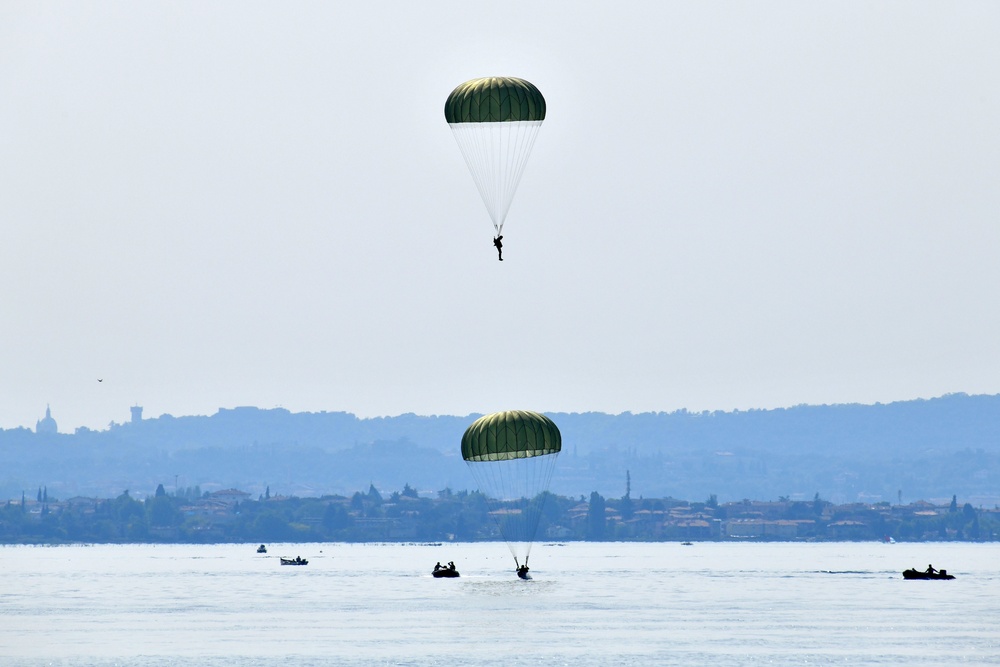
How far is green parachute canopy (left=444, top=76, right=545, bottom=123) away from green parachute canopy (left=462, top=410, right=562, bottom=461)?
21.6 metres

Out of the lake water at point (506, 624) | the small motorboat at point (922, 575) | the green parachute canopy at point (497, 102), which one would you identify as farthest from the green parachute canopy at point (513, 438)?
the small motorboat at point (922, 575)

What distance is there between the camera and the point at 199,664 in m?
85.4

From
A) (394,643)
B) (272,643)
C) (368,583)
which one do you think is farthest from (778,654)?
(368,583)

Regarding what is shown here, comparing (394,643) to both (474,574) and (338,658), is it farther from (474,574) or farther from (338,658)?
(474,574)

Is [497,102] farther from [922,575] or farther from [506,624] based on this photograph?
[922,575]

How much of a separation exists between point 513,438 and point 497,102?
76.2 ft

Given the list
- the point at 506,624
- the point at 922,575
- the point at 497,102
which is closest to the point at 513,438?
the point at 506,624

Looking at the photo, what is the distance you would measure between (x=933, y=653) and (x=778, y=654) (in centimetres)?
837

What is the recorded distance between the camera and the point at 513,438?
104750 millimetres

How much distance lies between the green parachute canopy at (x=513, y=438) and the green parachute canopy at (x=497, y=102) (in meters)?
21.6

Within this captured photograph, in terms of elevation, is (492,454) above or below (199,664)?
above

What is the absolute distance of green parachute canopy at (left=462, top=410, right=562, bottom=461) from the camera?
344 ft

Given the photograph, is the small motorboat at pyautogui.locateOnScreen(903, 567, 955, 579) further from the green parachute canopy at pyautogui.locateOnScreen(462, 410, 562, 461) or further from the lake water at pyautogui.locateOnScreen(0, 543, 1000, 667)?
the green parachute canopy at pyautogui.locateOnScreen(462, 410, 562, 461)

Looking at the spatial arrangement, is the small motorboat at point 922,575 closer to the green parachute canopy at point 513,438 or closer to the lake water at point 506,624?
the lake water at point 506,624
